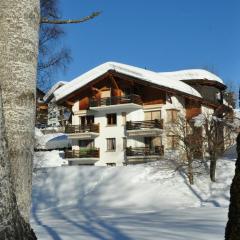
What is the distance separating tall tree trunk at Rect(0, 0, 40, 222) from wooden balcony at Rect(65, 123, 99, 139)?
33564 millimetres

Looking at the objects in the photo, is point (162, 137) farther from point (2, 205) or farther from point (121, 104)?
point (2, 205)

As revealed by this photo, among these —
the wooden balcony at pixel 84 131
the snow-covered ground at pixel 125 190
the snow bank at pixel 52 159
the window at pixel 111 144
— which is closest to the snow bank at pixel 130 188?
the snow-covered ground at pixel 125 190

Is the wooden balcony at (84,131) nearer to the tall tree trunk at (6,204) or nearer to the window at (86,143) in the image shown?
the window at (86,143)

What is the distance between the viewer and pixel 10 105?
2928mm

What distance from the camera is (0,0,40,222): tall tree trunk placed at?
9.48 feet

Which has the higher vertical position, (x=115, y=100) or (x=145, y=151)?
(x=115, y=100)

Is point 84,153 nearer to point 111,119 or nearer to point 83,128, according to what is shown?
point 83,128

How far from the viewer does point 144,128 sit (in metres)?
34.6

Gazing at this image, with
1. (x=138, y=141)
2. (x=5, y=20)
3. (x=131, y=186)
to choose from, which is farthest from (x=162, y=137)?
(x=5, y=20)

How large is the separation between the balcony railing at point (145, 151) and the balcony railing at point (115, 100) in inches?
143

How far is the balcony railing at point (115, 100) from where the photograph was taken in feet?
117

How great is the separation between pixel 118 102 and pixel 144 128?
320 cm

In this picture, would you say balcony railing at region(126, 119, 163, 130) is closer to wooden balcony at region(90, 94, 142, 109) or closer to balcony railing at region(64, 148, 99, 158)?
wooden balcony at region(90, 94, 142, 109)

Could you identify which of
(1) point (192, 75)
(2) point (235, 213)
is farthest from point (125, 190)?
(2) point (235, 213)
